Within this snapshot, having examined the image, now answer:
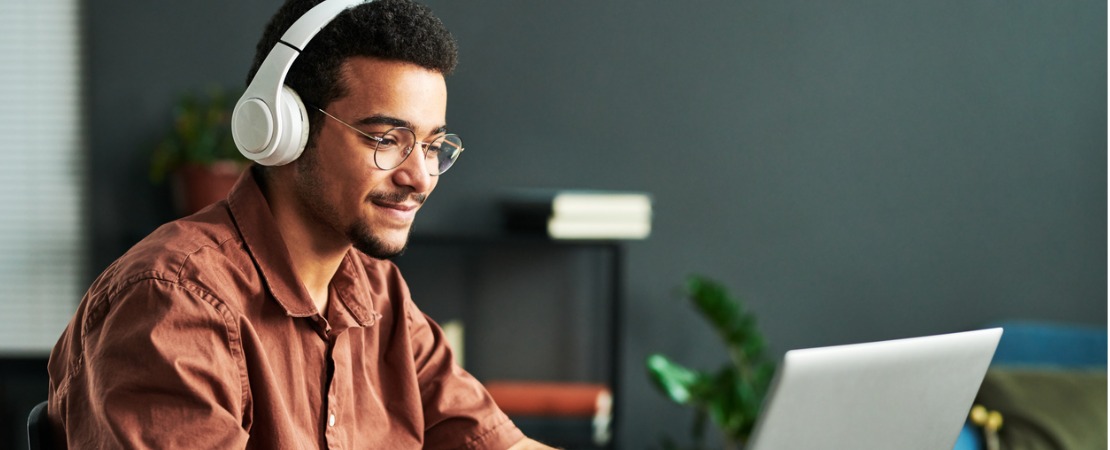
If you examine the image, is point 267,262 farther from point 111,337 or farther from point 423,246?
point 423,246

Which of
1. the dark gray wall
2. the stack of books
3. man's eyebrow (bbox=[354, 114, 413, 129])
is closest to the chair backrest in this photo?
man's eyebrow (bbox=[354, 114, 413, 129])

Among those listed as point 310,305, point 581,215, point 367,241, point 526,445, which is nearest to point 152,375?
point 310,305

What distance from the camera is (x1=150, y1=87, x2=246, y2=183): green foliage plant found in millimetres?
3199

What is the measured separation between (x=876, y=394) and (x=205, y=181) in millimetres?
2449

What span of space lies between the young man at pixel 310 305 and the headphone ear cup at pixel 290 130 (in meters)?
0.02

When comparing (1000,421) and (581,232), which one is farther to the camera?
(581,232)

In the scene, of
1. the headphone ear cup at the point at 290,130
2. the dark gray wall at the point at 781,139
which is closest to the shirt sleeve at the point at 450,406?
the headphone ear cup at the point at 290,130

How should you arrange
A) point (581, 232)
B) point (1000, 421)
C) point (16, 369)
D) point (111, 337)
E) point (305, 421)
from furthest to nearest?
point (16, 369) < point (581, 232) < point (1000, 421) < point (305, 421) < point (111, 337)

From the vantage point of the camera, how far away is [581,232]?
318 centimetres

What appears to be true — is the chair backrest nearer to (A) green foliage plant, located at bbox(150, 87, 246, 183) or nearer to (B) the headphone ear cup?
(B) the headphone ear cup

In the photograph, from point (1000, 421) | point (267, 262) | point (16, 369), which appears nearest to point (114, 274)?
point (267, 262)

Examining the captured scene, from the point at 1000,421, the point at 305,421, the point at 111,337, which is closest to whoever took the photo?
the point at 111,337

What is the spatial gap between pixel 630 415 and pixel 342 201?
7.64ft

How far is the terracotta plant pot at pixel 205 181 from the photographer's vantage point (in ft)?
10.3
